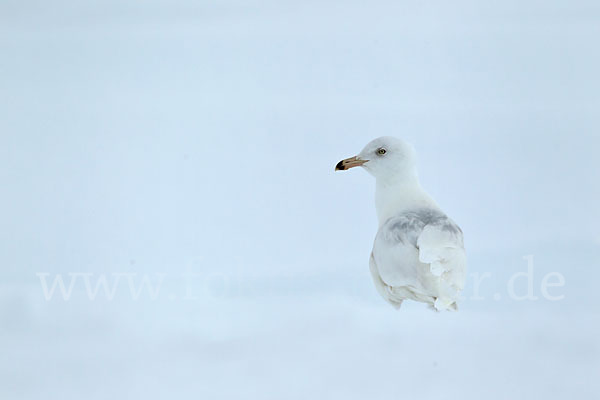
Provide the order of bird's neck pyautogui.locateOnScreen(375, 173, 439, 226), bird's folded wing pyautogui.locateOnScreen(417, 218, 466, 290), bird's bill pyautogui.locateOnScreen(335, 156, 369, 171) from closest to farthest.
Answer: bird's folded wing pyautogui.locateOnScreen(417, 218, 466, 290)
bird's neck pyautogui.locateOnScreen(375, 173, 439, 226)
bird's bill pyautogui.locateOnScreen(335, 156, 369, 171)

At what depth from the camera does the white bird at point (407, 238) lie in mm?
4133

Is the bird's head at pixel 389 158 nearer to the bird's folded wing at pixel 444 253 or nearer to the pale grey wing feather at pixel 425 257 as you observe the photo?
the pale grey wing feather at pixel 425 257

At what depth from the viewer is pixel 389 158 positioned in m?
4.66

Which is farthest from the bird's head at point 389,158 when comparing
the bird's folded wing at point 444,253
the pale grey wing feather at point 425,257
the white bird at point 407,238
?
the bird's folded wing at point 444,253

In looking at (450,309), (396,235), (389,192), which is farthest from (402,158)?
(450,309)

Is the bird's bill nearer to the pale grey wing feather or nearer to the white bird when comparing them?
the white bird

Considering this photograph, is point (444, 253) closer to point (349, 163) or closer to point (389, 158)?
point (389, 158)

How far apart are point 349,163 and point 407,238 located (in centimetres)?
69

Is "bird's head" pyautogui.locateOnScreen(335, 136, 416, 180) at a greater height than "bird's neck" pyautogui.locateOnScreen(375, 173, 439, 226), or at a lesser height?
greater

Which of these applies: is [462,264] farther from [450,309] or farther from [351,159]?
[351,159]

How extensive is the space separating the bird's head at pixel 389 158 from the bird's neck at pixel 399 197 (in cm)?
3

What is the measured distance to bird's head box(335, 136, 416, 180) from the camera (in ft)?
15.3

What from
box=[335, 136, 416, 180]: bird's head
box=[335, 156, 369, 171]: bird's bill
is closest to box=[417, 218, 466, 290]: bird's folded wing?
box=[335, 136, 416, 180]: bird's head

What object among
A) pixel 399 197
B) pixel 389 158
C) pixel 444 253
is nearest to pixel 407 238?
pixel 444 253
